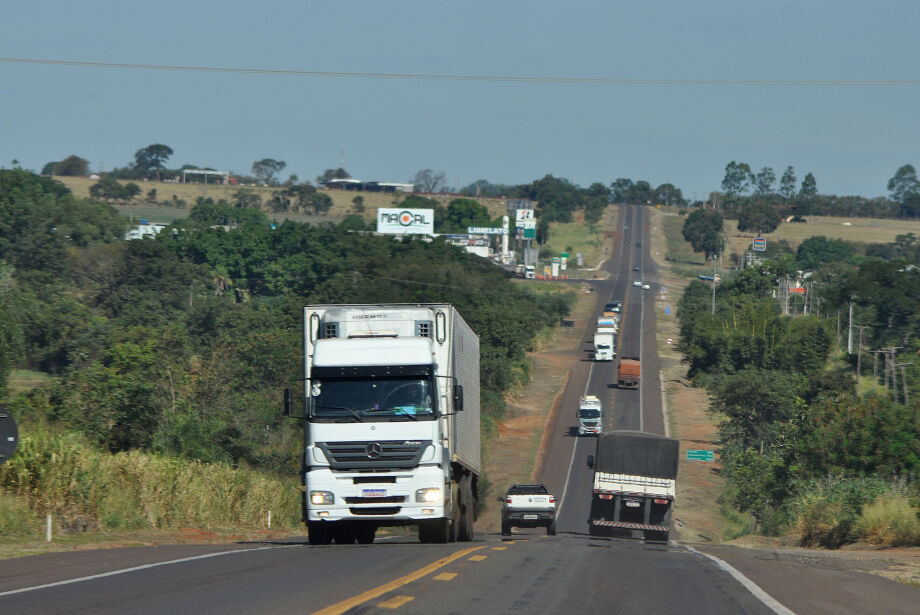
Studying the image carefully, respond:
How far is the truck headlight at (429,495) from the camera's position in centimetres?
1788

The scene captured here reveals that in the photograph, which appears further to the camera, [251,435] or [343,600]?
[251,435]

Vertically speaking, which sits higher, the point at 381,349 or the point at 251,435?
the point at 381,349

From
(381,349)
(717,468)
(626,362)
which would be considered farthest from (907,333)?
(381,349)

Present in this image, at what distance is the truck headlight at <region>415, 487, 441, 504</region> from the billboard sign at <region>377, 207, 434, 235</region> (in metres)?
136

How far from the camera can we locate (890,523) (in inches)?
901

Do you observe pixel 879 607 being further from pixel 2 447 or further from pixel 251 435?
pixel 251 435

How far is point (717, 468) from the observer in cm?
6544

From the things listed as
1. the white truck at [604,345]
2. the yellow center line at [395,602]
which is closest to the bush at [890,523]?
the yellow center line at [395,602]

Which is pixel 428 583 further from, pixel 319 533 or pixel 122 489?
pixel 122 489

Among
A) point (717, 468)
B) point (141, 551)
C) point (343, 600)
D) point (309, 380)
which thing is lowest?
point (717, 468)

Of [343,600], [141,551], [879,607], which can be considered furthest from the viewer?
[141,551]

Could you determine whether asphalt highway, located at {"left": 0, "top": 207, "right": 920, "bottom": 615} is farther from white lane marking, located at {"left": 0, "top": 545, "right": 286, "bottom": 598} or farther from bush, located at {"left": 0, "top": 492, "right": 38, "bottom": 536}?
bush, located at {"left": 0, "top": 492, "right": 38, "bottom": 536}

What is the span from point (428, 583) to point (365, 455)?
630 centimetres

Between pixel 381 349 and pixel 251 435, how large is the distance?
113 feet
